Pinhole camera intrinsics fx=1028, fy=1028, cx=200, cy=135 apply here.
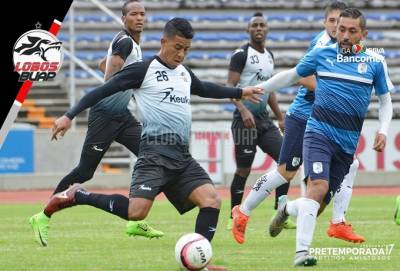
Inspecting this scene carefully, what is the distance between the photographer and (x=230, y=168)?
2314 centimetres

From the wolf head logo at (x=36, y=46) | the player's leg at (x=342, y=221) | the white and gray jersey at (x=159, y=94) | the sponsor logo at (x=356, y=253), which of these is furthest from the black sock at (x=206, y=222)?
the wolf head logo at (x=36, y=46)

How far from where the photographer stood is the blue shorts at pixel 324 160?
8961 millimetres

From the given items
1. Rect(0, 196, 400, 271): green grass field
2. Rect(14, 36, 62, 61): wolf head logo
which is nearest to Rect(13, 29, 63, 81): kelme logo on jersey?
Rect(14, 36, 62, 61): wolf head logo

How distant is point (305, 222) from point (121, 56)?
12.3 ft

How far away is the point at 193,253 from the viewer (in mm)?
8211

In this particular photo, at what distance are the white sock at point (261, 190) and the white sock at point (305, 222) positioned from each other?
235 cm

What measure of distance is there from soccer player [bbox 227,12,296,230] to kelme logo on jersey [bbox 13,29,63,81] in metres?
11.8

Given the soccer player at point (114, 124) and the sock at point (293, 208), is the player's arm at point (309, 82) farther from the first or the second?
the soccer player at point (114, 124)

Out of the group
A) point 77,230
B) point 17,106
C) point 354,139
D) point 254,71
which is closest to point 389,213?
point 254,71

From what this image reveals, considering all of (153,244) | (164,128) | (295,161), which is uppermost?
(164,128)

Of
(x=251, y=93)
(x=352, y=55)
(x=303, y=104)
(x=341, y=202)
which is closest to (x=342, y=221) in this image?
(x=341, y=202)

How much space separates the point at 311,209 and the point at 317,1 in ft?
69.4

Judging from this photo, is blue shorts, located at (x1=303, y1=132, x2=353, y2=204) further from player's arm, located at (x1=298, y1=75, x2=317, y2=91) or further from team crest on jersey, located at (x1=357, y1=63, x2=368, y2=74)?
player's arm, located at (x1=298, y1=75, x2=317, y2=91)

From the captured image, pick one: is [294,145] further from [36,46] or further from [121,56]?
[36,46]
